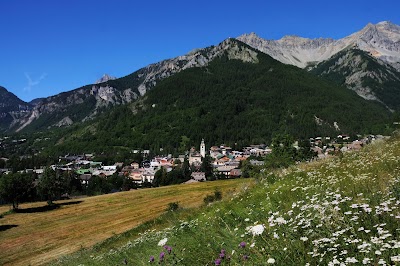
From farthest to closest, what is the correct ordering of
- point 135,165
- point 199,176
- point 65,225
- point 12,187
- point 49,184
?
point 135,165 → point 199,176 → point 49,184 → point 12,187 → point 65,225

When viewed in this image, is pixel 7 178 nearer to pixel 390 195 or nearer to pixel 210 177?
pixel 210 177

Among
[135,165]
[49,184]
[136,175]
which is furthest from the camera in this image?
[135,165]

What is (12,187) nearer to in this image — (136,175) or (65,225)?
(65,225)

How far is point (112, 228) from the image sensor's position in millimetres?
40875

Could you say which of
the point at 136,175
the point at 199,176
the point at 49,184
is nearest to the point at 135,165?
the point at 136,175

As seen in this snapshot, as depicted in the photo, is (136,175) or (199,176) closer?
(199,176)

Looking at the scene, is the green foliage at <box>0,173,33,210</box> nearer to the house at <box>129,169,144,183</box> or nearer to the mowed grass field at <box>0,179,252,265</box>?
the mowed grass field at <box>0,179,252,265</box>

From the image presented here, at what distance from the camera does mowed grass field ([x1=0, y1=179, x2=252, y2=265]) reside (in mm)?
34438

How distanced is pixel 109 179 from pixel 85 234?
76.3 metres

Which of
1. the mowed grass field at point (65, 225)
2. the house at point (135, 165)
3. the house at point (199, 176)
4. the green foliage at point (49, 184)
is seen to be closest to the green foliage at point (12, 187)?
the mowed grass field at point (65, 225)

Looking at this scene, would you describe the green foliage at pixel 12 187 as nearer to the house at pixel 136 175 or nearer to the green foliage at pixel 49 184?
the green foliage at pixel 49 184

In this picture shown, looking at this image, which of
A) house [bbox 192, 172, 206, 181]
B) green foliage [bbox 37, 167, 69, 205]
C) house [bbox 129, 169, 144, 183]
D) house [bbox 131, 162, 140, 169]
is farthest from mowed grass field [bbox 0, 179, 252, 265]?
house [bbox 131, 162, 140, 169]

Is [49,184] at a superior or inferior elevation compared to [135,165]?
superior

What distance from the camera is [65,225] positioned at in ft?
162
